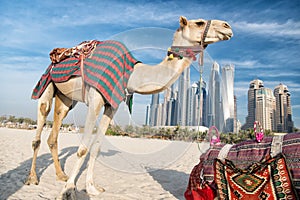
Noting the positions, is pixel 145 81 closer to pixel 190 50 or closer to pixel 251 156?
pixel 190 50

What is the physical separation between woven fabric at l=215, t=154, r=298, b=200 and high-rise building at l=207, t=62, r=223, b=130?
0.47 meters

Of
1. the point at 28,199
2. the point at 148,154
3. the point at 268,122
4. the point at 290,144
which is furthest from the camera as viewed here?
the point at 268,122

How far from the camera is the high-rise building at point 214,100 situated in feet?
8.81

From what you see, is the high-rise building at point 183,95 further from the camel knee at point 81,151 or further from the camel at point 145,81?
the camel knee at point 81,151

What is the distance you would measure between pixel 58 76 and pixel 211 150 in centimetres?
270

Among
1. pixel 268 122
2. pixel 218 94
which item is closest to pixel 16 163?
pixel 218 94

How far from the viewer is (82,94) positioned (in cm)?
339

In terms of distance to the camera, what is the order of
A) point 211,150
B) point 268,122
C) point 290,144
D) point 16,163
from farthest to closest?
point 268,122
point 16,163
point 211,150
point 290,144

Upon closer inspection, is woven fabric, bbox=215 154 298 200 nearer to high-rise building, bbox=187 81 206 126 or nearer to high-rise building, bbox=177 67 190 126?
high-rise building, bbox=187 81 206 126

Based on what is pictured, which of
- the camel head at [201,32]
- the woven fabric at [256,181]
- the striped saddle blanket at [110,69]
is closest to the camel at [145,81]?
the camel head at [201,32]

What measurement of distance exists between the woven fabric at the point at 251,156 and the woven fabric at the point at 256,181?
6cm

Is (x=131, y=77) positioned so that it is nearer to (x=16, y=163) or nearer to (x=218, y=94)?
(x=218, y=94)

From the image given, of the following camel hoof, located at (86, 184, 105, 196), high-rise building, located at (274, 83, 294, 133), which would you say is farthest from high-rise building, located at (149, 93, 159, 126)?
high-rise building, located at (274, 83, 294, 133)

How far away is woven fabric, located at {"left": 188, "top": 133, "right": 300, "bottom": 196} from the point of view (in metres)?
2.03
